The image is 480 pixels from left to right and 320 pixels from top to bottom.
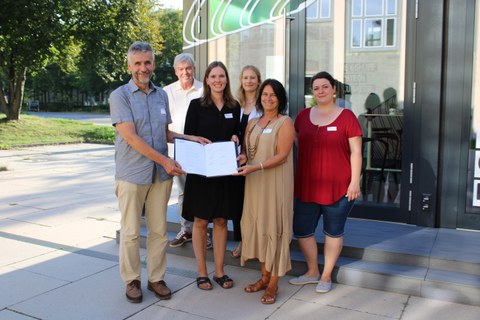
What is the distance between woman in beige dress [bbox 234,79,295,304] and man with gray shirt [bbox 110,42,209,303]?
42 centimetres

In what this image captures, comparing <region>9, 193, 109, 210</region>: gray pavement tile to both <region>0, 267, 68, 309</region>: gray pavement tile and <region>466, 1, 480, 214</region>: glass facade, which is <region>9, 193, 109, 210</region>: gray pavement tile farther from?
<region>466, 1, 480, 214</region>: glass facade

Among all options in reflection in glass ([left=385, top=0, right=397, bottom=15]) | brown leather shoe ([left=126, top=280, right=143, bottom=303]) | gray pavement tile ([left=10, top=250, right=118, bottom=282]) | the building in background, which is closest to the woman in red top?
brown leather shoe ([left=126, top=280, right=143, bottom=303])

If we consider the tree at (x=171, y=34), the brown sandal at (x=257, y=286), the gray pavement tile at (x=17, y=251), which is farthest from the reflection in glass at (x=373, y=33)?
the tree at (x=171, y=34)

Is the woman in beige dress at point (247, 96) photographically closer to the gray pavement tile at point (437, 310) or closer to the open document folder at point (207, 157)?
the open document folder at point (207, 157)

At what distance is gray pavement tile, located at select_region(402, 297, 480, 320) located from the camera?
337 cm

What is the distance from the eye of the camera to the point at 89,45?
18.2m

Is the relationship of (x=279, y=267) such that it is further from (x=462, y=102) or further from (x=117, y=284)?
(x=462, y=102)

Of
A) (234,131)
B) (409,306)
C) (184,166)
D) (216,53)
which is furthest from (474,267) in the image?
(216,53)

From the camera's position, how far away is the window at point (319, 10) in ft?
17.4

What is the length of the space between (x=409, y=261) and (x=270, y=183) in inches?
57.2

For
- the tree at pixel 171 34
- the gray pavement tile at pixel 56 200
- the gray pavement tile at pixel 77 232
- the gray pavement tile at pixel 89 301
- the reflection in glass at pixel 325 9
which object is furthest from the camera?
the tree at pixel 171 34

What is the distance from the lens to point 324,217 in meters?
3.82

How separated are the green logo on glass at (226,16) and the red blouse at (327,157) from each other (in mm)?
2292

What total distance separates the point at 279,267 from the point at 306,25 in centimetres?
293
